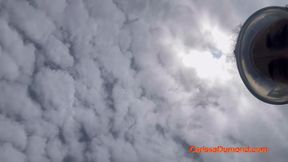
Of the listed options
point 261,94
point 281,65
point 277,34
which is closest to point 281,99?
point 261,94

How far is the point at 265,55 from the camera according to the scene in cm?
1024

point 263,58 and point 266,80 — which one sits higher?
point 263,58

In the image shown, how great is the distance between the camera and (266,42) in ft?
33.8

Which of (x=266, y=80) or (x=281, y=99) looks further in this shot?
(x=266, y=80)

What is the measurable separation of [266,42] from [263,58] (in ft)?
2.26

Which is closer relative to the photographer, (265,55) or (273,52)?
(273,52)

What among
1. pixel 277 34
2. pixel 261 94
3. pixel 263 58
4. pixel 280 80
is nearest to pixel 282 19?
pixel 277 34

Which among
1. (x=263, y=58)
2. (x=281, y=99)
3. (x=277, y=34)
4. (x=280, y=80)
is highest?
(x=277, y=34)

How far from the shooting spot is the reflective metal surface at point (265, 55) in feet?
Answer: 32.4

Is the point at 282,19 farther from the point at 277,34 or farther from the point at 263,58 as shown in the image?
the point at 263,58

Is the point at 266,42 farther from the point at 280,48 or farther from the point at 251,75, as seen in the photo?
the point at 251,75

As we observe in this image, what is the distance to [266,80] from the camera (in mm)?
10406

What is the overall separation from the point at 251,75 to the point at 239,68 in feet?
1.92

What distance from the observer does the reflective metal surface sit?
32.4 feet
